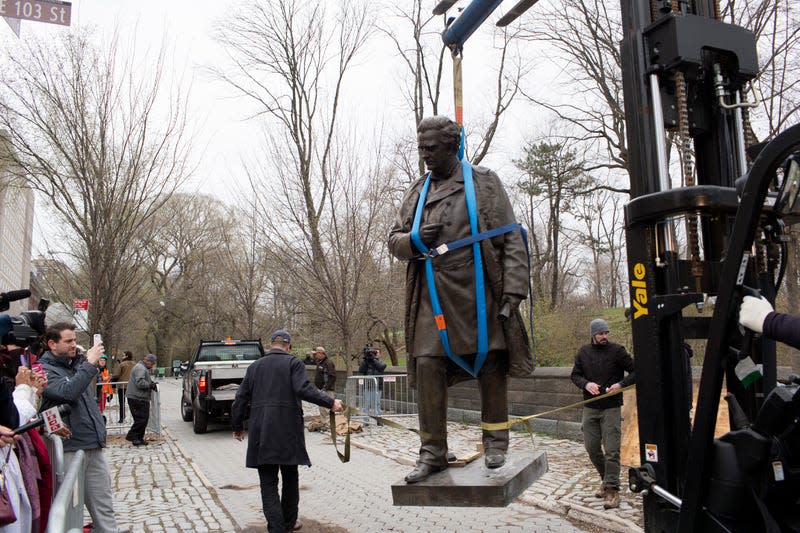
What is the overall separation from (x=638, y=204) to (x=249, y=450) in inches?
186

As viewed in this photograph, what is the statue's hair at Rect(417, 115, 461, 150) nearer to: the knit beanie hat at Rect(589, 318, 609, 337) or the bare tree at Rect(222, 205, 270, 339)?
the knit beanie hat at Rect(589, 318, 609, 337)

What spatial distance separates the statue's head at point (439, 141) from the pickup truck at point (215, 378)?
11538 mm

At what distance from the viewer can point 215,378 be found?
15055mm

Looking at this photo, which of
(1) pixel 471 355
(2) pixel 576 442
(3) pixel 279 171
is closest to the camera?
(1) pixel 471 355

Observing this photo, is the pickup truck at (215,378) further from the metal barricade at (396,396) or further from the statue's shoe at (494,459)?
the statue's shoe at (494,459)

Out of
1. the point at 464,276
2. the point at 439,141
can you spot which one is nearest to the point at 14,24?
the point at 439,141

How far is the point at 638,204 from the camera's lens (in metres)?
3.33

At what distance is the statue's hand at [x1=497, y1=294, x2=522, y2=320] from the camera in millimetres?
3623

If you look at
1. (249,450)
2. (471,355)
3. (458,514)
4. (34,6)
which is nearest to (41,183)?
(34,6)

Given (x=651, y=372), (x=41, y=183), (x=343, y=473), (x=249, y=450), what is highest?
(x=41, y=183)

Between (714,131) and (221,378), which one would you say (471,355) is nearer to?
(714,131)

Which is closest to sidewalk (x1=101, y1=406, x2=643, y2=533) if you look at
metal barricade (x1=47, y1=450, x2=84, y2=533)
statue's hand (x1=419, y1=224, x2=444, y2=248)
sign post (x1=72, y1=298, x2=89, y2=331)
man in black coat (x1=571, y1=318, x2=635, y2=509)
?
man in black coat (x1=571, y1=318, x2=635, y2=509)

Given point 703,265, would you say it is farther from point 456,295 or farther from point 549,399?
point 549,399

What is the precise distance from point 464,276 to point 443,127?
36.6 inches
